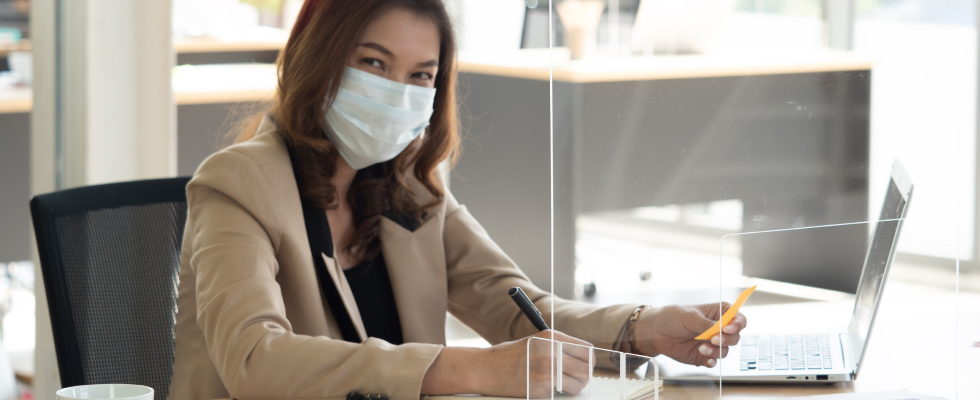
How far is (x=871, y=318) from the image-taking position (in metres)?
0.88

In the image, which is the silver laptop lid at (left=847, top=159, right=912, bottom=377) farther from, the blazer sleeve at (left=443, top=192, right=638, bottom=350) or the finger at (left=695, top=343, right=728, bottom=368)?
the blazer sleeve at (left=443, top=192, right=638, bottom=350)

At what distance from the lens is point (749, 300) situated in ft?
2.79

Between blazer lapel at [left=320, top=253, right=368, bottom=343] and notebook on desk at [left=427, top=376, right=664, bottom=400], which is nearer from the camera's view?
notebook on desk at [left=427, top=376, right=664, bottom=400]

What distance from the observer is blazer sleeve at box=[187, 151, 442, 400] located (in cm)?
94

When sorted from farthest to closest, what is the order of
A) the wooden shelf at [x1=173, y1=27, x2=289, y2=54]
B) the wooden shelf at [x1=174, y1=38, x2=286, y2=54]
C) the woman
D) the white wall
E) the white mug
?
the wooden shelf at [x1=173, y1=27, x2=289, y2=54] < the wooden shelf at [x1=174, y1=38, x2=286, y2=54] < the white wall < the woman < the white mug

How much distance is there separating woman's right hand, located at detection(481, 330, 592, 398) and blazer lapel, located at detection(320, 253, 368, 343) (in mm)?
312

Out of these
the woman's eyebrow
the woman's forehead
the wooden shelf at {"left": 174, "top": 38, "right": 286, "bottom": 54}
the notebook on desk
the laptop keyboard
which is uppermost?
the wooden shelf at {"left": 174, "top": 38, "right": 286, "bottom": 54}

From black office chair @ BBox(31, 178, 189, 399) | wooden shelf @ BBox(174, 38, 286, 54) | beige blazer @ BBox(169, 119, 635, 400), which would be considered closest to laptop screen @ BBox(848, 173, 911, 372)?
beige blazer @ BBox(169, 119, 635, 400)

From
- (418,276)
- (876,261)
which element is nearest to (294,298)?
(418,276)

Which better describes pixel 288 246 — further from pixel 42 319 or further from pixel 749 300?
pixel 42 319

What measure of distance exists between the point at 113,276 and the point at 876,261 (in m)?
0.98

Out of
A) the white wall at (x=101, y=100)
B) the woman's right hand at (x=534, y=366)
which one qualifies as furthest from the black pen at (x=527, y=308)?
the white wall at (x=101, y=100)

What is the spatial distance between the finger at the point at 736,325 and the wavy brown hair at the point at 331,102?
Result: 0.60 m

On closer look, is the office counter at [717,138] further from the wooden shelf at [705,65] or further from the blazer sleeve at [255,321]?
the blazer sleeve at [255,321]
